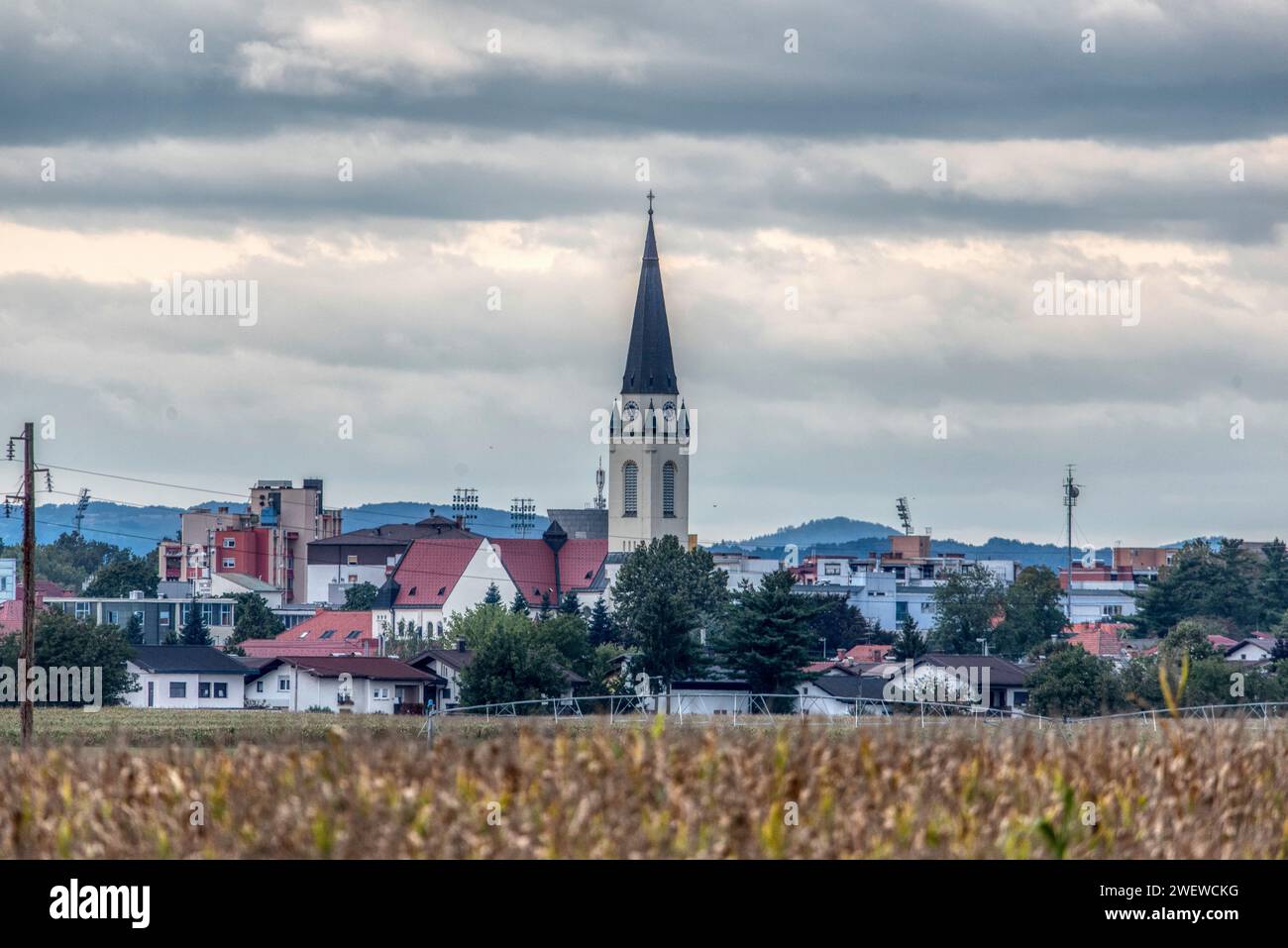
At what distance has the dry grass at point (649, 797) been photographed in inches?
569

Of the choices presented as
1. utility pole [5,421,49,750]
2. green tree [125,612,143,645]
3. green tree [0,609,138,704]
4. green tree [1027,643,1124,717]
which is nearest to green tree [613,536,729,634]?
green tree [125,612,143,645]

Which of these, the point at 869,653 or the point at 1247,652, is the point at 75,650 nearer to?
the point at 869,653

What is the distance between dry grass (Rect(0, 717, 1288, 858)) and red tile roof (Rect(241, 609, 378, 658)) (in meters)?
131

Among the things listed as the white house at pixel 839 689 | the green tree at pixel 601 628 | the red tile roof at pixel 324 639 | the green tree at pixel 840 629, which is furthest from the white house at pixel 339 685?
the green tree at pixel 840 629

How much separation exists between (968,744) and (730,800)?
136 inches

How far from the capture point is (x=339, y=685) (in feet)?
352

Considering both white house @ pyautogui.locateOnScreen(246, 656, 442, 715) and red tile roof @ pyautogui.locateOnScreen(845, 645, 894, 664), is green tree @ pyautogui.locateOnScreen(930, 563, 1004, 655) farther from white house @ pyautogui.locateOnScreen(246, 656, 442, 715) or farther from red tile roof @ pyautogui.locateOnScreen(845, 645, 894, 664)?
white house @ pyautogui.locateOnScreen(246, 656, 442, 715)

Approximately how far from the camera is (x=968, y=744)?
1802 centimetres

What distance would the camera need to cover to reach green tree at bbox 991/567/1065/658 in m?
165

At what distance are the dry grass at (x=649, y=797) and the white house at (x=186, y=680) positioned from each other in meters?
99.5

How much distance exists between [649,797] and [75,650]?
89873 mm

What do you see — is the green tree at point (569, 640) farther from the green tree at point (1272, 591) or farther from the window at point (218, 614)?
the green tree at point (1272, 591)
